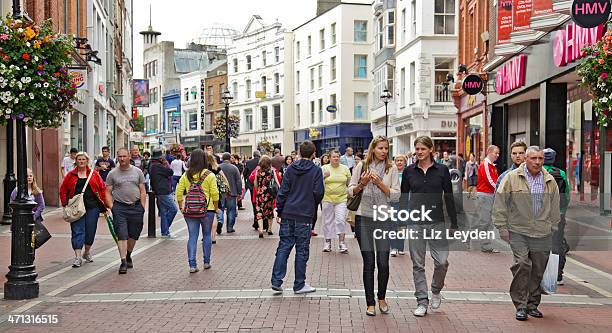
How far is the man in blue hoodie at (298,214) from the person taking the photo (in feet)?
29.3

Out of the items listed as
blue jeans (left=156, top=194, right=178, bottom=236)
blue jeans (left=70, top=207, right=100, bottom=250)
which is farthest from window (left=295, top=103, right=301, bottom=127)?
blue jeans (left=70, top=207, right=100, bottom=250)

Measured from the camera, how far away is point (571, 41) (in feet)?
55.2

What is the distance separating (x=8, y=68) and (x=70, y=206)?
2.60 m

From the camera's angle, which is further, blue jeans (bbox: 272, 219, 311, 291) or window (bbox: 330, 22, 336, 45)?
window (bbox: 330, 22, 336, 45)

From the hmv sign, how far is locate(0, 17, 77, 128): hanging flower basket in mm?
8262

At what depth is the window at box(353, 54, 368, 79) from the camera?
2156 inches

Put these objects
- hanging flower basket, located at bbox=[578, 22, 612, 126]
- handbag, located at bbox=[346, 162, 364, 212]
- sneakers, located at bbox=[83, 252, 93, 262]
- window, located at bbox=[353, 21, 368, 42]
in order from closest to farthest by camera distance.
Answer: handbag, located at bbox=[346, 162, 364, 212] → hanging flower basket, located at bbox=[578, 22, 612, 126] → sneakers, located at bbox=[83, 252, 93, 262] → window, located at bbox=[353, 21, 368, 42]

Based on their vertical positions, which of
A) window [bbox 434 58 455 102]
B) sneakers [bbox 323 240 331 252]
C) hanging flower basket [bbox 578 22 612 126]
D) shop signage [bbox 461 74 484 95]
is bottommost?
sneakers [bbox 323 240 331 252]

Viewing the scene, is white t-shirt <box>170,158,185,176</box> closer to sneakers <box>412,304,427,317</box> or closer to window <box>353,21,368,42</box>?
sneakers <box>412,304,427,317</box>

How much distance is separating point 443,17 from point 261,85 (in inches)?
1248

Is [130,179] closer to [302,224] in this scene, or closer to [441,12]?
[302,224]

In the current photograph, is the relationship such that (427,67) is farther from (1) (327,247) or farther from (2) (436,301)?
(2) (436,301)

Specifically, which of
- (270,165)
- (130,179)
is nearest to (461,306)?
(130,179)

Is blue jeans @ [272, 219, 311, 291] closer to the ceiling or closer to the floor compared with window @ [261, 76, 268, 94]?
closer to the floor
